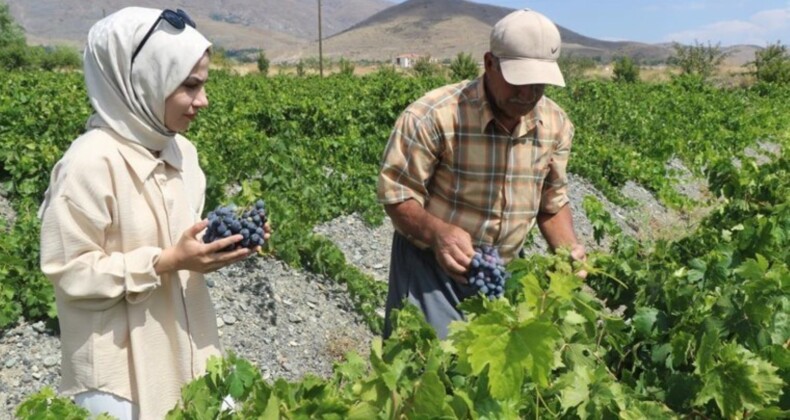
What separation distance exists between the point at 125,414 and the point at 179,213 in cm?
61

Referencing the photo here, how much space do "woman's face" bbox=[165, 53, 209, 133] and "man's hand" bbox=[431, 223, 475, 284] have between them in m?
0.90

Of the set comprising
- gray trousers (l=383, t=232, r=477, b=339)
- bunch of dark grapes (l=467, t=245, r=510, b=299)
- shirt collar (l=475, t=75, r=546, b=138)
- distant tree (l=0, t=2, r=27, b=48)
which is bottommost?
distant tree (l=0, t=2, r=27, b=48)

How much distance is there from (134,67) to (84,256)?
529 mm

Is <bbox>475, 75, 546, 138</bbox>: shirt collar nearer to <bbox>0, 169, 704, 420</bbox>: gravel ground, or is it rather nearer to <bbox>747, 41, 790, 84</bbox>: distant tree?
<bbox>0, 169, 704, 420</bbox>: gravel ground

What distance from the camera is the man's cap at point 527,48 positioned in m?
2.52

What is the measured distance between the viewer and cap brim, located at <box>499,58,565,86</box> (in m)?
2.51

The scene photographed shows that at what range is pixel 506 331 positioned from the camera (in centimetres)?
131

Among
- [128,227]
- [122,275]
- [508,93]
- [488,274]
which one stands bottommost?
[488,274]

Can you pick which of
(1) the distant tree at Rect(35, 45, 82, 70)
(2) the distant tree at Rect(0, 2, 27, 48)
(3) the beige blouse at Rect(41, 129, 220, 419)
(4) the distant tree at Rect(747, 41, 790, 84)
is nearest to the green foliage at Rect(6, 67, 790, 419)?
(3) the beige blouse at Rect(41, 129, 220, 419)

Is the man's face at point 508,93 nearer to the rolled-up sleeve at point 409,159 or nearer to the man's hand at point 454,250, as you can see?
the rolled-up sleeve at point 409,159

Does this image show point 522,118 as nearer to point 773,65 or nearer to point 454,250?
point 454,250

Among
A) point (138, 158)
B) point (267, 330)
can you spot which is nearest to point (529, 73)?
point (138, 158)

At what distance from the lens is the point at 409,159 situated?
2.71m

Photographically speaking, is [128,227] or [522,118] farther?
[522,118]
